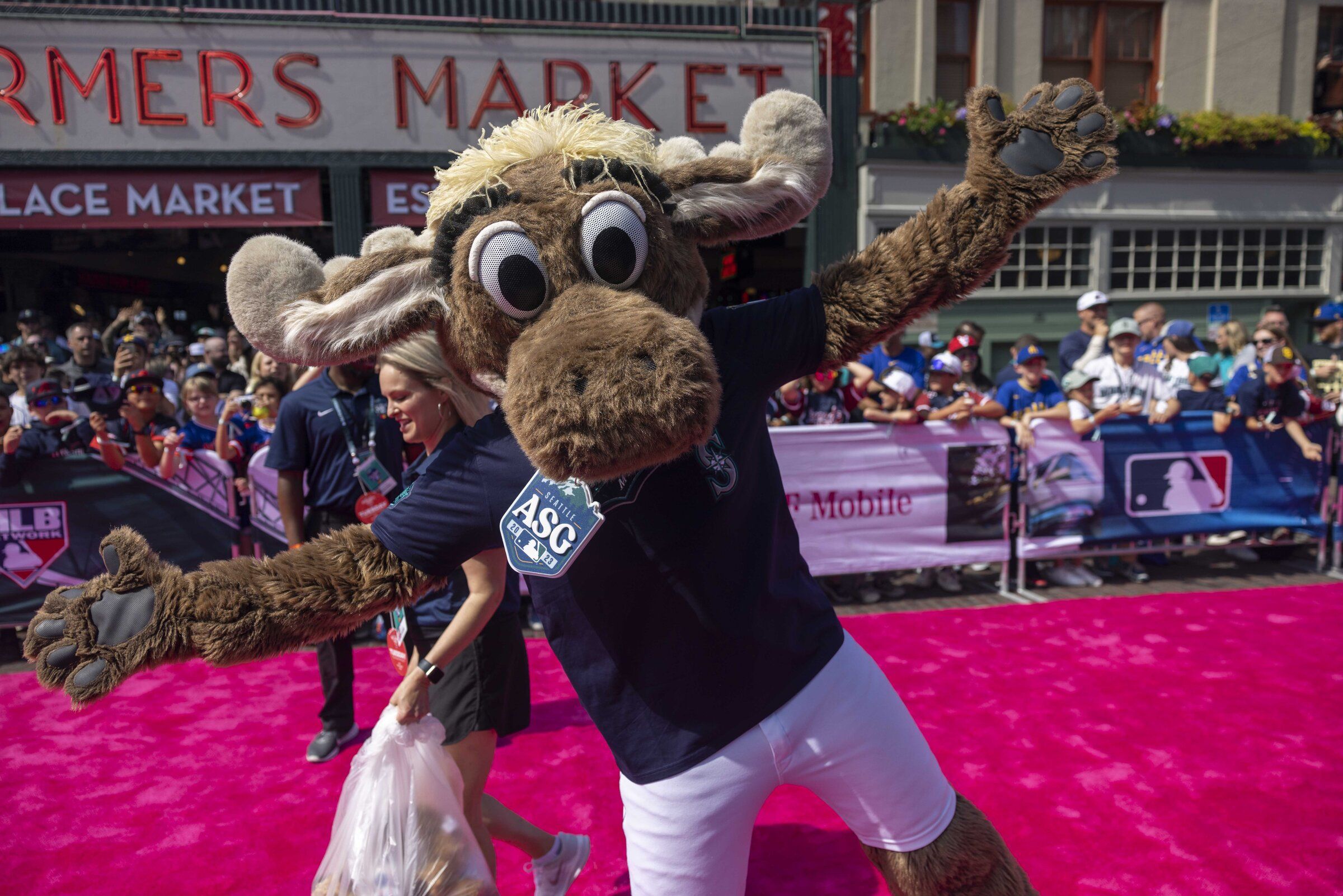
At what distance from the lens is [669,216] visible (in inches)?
66.5

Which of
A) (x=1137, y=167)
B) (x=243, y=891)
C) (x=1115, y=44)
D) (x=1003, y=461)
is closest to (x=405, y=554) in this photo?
(x=243, y=891)

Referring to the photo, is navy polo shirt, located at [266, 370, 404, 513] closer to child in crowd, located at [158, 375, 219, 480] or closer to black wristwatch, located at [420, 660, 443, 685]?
black wristwatch, located at [420, 660, 443, 685]

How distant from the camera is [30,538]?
18.1ft

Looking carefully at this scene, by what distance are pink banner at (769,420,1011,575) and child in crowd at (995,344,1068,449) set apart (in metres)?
0.26

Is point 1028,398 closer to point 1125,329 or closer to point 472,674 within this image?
point 1125,329

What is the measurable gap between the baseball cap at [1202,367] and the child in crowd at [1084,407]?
1.52 m

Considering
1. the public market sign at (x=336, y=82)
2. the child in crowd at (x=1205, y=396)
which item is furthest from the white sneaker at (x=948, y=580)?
the public market sign at (x=336, y=82)

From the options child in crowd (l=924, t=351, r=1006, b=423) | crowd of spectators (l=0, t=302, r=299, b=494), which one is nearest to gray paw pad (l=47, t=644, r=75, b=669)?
crowd of spectators (l=0, t=302, r=299, b=494)

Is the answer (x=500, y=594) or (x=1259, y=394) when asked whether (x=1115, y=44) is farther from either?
(x=500, y=594)

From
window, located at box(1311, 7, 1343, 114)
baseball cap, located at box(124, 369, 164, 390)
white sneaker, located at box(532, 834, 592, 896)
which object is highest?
window, located at box(1311, 7, 1343, 114)

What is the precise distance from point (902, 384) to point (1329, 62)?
14.3 m

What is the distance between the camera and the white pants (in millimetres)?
1614

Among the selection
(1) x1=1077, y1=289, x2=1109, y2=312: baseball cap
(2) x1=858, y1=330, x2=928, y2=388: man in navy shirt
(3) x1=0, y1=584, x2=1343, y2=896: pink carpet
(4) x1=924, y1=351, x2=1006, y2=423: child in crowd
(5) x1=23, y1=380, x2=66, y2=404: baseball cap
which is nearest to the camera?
(3) x1=0, y1=584, x2=1343, y2=896: pink carpet

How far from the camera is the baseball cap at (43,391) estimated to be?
5719mm
